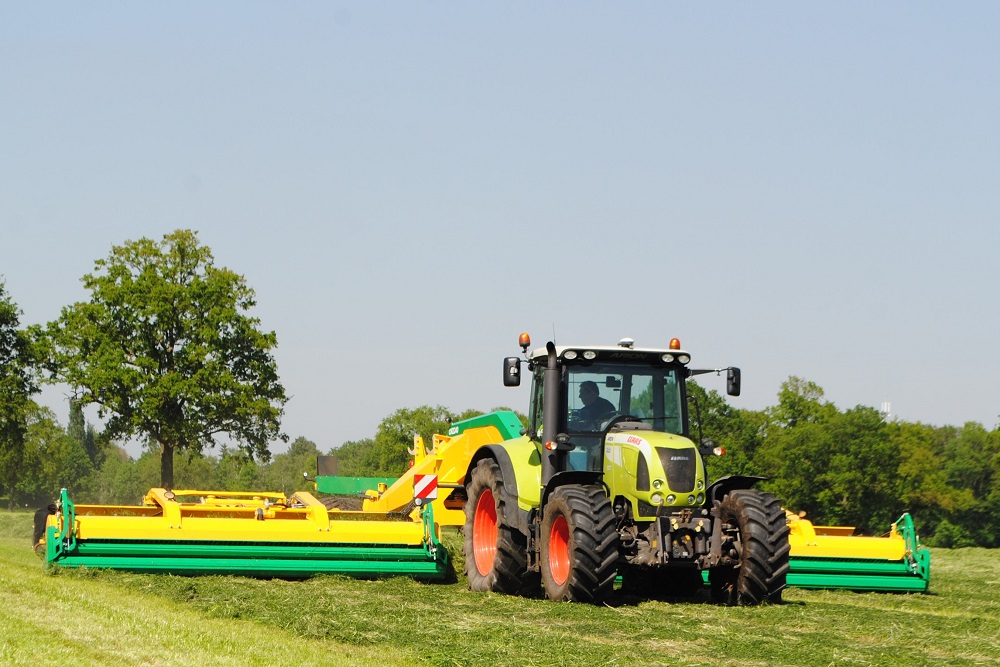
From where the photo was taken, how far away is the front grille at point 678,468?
37.0ft

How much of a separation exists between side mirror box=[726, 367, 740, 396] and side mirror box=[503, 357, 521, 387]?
208cm

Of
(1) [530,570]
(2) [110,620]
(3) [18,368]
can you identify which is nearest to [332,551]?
(1) [530,570]

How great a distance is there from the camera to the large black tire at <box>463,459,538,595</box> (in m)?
12.4

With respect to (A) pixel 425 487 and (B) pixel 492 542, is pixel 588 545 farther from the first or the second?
(A) pixel 425 487

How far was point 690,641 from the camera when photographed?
28.8 feet

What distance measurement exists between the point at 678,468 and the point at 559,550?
1.39 metres

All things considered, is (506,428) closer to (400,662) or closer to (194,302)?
(400,662)

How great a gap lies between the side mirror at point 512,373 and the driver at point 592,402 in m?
0.65

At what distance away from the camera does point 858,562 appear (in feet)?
44.7

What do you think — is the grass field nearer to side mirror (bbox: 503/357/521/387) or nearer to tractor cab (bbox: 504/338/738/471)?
tractor cab (bbox: 504/338/738/471)

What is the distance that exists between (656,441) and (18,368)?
3735cm

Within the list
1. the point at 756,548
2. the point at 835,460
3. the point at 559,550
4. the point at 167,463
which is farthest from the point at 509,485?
the point at 835,460


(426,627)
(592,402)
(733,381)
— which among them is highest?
(733,381)

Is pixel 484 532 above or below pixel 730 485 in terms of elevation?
below
